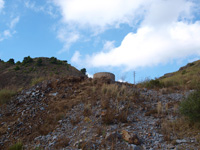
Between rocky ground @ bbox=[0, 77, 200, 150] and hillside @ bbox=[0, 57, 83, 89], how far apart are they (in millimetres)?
18642

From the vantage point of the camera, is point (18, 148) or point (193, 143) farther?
point (18, 148)

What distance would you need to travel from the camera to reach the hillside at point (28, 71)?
2972 cm

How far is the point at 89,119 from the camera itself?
18.6ft

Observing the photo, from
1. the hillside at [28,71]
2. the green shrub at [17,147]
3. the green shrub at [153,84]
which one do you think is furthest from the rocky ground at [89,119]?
the hillside at [28,71]

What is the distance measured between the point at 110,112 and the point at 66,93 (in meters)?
3.07

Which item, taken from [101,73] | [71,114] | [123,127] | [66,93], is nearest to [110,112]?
[123,127]

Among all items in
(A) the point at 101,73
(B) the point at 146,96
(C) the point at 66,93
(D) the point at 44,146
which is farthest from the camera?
(A) the point at 101,73

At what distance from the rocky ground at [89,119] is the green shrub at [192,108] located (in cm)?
36

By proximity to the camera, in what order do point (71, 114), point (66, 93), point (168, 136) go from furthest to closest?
point (66, 93) → point (71, 114) → point (168, 136)

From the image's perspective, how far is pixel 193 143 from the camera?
397cm

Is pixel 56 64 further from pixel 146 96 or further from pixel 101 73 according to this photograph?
pixel 146 96

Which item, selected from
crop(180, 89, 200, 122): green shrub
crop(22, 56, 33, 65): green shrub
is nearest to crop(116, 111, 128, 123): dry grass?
crop(180, 89, 200, 122): green shrub

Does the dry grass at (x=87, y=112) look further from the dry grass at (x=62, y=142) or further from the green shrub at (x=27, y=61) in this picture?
the green shrub at (x=27, y=61)

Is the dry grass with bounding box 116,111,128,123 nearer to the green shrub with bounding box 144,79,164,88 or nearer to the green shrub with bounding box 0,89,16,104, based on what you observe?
the green shrub with bounding box 144,79,164,88
